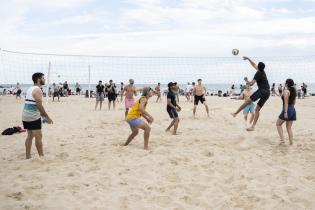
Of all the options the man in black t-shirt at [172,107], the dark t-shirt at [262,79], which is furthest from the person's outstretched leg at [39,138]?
the dark t-shirt at [262,79]

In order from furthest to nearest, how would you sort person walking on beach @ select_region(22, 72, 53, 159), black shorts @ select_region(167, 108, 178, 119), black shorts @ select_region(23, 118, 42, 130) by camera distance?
black shorts @ select_region(167, 108, 178, 119) < black shorts @ select_region(23, 118, 42, 130) < person walking on beach @ select_region(22, 72, 53, 159)

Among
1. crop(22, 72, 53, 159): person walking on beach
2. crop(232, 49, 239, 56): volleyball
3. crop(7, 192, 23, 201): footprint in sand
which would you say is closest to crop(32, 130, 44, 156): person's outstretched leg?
crop(22, 72, 53, 159): person walking on beach

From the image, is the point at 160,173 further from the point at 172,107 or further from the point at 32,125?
the point at 172,107

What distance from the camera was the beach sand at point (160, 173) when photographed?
13.1 feet

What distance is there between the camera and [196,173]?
16.2ft

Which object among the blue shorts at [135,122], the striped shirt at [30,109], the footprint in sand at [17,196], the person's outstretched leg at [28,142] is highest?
the striped shirt at [30,109]

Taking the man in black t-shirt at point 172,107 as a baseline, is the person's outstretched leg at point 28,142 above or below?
below

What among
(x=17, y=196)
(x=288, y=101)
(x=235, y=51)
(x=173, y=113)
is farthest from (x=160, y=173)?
(x=235, y=51)

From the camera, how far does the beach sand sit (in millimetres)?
4008

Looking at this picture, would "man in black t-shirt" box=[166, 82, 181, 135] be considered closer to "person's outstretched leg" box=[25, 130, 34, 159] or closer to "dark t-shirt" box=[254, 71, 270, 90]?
"dark t-shirt" box=[254, 71, 270, 90]

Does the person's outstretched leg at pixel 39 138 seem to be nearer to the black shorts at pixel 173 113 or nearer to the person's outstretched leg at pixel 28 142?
the person's outstretched leg at pixel 28 142

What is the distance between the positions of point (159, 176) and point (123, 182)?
505 mm

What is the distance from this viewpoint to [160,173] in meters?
4.91

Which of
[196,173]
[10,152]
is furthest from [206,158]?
[10,152]
